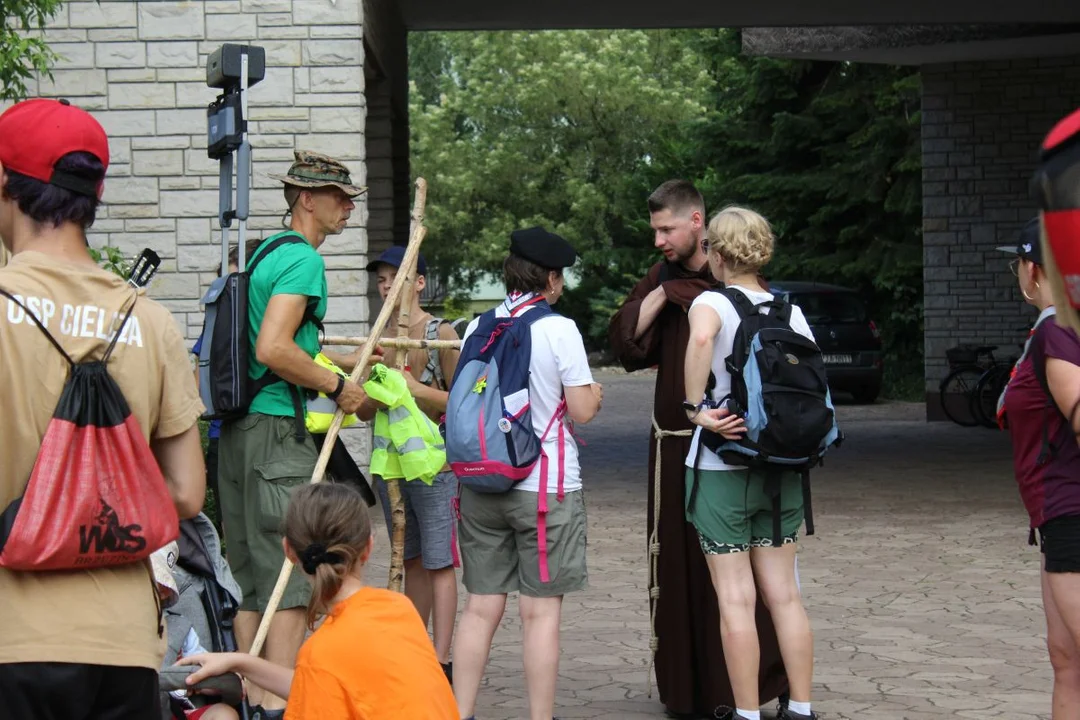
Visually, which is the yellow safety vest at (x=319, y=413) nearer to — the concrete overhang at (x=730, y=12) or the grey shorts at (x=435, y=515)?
the grey shorts at (x=435, y=515)

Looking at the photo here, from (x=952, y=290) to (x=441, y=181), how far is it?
31469 millimetres

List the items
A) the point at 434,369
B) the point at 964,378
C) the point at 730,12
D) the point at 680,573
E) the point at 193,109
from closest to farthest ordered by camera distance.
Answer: the point at 680,573
the point at 434,369
the point at 193,109
the point at 730,12
the point at 964,378

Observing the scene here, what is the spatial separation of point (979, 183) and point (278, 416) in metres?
16.7

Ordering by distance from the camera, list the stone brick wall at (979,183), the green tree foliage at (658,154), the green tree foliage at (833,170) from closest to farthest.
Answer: the stone brick wall at (979,183) < the green tree foliage at (833,170) < the green tree foliage at (658,154)

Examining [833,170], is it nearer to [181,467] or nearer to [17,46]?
[17,46]

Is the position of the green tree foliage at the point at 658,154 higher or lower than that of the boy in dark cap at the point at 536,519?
higher

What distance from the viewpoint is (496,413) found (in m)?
5.59

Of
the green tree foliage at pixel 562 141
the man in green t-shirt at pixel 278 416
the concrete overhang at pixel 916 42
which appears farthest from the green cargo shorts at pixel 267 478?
the green tree foliage at pixel 562 141

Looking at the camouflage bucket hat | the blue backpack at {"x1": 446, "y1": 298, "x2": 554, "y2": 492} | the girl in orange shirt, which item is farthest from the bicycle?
the girl in orange shirt

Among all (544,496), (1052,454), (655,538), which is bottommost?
(655,538)

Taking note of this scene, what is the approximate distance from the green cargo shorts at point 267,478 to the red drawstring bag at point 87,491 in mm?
2409

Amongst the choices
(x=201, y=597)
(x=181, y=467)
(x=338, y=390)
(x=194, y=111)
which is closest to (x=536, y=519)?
(x=338, y=390)

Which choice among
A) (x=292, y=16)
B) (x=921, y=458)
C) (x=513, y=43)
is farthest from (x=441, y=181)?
(x=292, y=16)

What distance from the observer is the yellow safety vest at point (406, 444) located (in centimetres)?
648
